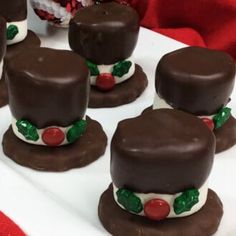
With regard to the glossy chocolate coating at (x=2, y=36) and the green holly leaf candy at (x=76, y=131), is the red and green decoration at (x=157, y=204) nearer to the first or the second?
the green holly leaf candy at (x=76, y=131)

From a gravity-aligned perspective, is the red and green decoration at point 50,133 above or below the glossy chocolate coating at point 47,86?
below

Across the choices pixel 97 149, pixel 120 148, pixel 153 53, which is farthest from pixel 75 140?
pixel 153 53

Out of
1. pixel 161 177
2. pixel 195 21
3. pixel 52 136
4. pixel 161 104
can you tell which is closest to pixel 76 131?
pixel 52 136

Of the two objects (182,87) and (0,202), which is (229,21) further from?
(0,202)

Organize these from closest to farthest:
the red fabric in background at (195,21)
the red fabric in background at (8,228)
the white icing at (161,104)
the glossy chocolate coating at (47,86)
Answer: the red fabric in background at (8,228) < the glossy chocolate coating at (47,86) < the white icing at (161,104) < the red fabric in background at (195,21)

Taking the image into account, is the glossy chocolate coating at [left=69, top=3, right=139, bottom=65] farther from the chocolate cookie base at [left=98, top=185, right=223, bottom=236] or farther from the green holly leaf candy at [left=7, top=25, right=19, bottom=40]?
the chocolate cookie base at [left=98, top=185, right=223, bottom=236]

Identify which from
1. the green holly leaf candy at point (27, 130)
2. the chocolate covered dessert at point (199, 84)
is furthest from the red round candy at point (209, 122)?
the green holly leaf candy at point (27, 130)

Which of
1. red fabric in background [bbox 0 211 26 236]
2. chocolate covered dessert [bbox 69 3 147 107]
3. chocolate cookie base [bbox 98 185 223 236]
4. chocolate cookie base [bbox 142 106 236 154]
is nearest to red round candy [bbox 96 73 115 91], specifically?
chocolate covered dessert [bbox 69 3 147 107]
